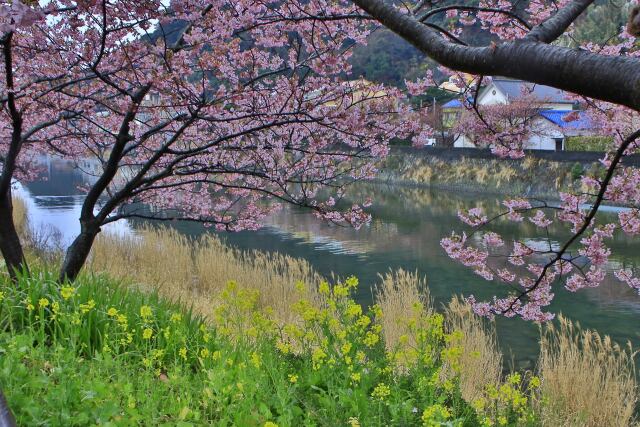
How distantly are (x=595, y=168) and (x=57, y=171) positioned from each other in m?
45.6

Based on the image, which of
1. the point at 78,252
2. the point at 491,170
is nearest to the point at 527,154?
the point at 491,170

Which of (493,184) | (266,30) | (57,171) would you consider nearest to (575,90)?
(266,30)

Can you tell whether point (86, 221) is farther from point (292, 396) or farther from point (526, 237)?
point (526, 237)

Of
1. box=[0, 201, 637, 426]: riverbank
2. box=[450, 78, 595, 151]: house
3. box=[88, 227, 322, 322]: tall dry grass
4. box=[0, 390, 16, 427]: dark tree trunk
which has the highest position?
box=[450, 78, 595, 151]: house

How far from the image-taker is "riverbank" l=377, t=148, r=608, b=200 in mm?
27250

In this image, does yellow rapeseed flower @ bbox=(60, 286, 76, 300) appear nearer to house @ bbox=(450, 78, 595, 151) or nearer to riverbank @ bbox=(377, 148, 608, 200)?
riverbank @ bbox=(377, 148, 608, 200)

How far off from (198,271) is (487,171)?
72.5ft

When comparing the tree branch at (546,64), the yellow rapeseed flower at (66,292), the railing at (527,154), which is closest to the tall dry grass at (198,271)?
the yellow rapeseed flower at (66,292)

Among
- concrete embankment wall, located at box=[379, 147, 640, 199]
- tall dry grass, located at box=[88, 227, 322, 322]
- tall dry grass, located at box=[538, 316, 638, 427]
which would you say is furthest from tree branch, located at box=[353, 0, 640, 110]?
concrete embankment wall, located at box=[379, 147, 640, 199]

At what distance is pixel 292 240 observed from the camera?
65.0 feet

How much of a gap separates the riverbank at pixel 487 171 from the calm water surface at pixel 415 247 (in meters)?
1.58

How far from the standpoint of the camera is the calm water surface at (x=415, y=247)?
1116cm

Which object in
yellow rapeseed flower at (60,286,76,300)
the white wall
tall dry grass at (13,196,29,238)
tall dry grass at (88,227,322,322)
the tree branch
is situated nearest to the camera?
the tree branch

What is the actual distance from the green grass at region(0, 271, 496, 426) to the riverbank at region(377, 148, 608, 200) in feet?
76.1
